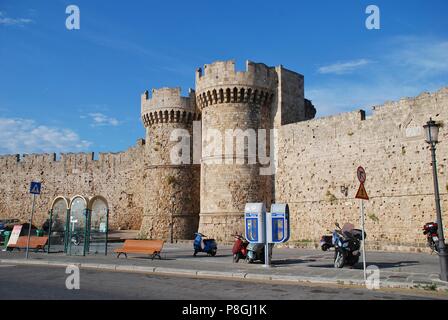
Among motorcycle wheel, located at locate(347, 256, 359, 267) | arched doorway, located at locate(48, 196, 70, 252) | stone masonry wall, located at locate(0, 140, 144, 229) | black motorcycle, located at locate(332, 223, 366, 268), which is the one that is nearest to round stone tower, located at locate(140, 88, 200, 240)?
stone masonry wall, located at locate(0, 140, 144, 229)

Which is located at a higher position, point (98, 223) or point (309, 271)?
point (98, 223)

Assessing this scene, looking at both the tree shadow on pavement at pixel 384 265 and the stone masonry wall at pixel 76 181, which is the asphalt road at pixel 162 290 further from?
the stone masonry wall at pixel 76 181

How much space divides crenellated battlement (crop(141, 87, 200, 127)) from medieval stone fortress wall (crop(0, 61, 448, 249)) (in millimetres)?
61

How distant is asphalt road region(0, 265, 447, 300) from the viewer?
24.6 ft

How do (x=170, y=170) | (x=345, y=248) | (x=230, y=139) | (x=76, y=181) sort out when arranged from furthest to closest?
(x=76, y=181), (x=170, y=170), (x=230, y=139), (x=345, y=248)

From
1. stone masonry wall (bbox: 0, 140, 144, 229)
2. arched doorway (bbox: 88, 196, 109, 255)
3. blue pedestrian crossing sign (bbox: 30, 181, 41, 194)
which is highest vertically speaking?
stone masonry wall (bbox: 0, 140, 144, 229)

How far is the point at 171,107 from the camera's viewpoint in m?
26.4

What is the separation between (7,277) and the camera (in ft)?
33.2

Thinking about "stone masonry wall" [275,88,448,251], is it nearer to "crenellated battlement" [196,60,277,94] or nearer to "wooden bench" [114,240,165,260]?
"crenellated battlement" [196,60,277,94]

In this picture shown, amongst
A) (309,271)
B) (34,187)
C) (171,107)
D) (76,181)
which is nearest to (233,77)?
(171,107)

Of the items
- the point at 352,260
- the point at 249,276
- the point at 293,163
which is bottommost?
the point at 249,276

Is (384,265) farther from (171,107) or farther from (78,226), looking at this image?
(171,107)

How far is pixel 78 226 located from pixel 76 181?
20766 millimetres
